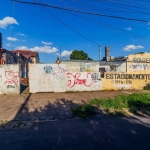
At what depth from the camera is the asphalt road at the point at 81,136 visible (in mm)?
3656

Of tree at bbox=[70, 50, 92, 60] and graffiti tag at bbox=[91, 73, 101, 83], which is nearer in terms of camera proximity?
graffiti tag at bbox=[91, 73, 101, 83]

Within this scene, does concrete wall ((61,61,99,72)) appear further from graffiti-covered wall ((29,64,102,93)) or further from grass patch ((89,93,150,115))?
grass patch ((89,93,150,115))

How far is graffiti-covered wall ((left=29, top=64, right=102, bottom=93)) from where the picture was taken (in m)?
11.8

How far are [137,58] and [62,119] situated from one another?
12085 millimetres

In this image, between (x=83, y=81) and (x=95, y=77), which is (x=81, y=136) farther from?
(x=95, y=77)

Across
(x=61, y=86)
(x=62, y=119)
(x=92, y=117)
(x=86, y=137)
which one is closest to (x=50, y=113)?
(x=62, y=119)

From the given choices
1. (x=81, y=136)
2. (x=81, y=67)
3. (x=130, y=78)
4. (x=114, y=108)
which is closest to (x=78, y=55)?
(x=130, y=78)

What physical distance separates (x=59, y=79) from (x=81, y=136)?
813 centimetres

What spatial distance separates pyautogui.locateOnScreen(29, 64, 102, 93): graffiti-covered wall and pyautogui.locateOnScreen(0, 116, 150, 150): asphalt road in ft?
22.2

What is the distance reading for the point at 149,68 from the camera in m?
14.2

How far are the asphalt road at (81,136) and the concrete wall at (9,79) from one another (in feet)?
22.2

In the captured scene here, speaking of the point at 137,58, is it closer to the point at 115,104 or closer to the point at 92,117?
the point at 115,104

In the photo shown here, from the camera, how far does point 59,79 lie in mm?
12094

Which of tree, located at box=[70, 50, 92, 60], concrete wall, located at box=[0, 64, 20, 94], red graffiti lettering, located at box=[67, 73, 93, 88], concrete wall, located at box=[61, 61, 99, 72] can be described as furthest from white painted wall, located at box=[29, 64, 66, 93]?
tree, located at box=[70, 50, 92, 60]
